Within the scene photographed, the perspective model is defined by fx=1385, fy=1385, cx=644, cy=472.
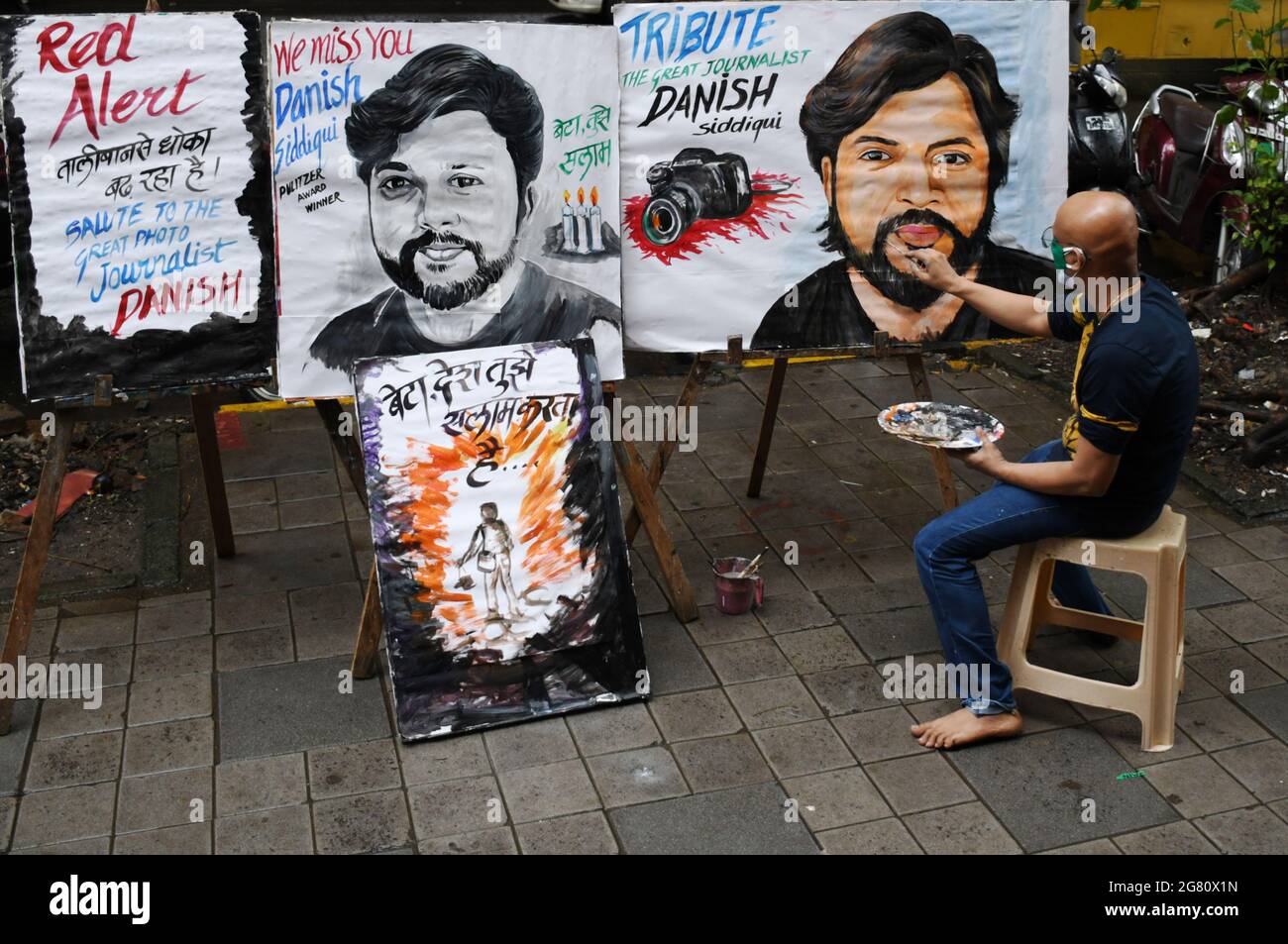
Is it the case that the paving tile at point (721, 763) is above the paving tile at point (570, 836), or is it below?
above

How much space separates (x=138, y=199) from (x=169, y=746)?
1.69 m

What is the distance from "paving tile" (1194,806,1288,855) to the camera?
3.88 metres

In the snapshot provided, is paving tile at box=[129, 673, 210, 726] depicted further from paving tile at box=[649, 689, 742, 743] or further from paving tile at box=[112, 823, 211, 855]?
paving tile at box=[649, 689, 742, 743]

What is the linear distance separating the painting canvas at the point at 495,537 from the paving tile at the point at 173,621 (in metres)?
1.03

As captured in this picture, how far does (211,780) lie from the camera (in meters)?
4.14

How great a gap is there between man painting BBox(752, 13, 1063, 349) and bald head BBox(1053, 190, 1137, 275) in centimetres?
103

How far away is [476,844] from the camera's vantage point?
388 cm

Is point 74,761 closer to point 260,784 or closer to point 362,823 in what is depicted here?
point 260,784

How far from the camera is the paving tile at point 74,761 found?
4.15 m

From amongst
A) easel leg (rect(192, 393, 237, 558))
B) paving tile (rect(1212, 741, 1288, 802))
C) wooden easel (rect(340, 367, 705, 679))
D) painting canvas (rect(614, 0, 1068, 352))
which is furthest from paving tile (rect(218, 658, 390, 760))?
Answer: paving tile (rect(1212, 741, 1288, 802))

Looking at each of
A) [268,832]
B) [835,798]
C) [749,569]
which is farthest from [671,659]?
[268,832]

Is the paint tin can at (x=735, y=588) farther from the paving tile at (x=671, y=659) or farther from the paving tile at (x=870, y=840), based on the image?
the paving tile at (x=870, y=840)

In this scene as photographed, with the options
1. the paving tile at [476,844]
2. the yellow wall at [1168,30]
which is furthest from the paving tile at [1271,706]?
the yellow wall at [1168,30]

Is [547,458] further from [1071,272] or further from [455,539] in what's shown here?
[1071,272]
